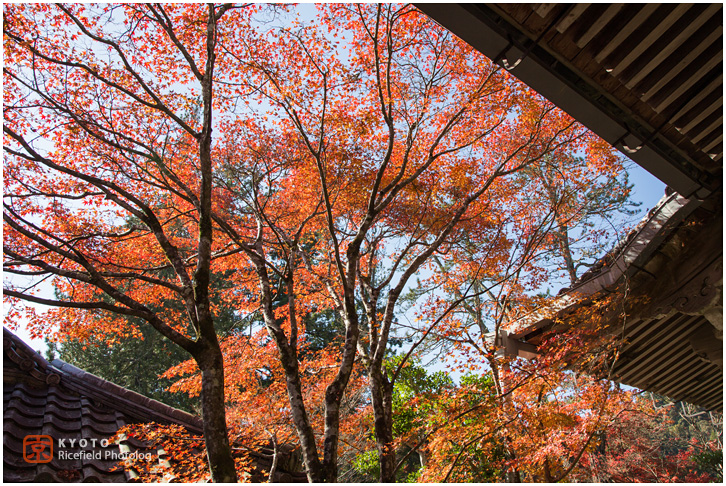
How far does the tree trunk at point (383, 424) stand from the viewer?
564cm

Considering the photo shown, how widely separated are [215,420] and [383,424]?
9.04 ft

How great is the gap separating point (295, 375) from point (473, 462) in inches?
283

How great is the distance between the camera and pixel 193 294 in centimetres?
482

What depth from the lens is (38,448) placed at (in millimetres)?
4820

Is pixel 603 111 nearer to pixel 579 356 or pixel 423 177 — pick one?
pixel 579 356

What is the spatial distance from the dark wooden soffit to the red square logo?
632 cm

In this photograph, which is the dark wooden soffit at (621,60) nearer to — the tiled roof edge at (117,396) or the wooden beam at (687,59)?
the wooden beam at (687,59)

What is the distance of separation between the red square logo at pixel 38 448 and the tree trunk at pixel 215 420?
7.37ft

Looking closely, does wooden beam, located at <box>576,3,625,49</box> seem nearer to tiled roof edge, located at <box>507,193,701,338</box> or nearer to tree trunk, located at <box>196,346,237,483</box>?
tiled roof edge, located at <box>507,193,701,338</box>

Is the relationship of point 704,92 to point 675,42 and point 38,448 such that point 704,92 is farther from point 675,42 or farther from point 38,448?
point 38,448

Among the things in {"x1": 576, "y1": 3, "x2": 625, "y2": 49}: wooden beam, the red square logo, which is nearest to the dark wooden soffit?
{"x1": 576, "y1": 3, "x2": 625, "y2": 49}: wooden beam

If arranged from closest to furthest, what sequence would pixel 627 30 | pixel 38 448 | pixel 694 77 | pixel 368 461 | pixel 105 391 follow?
1. pixel 627 30
2. pixel 694 77
3. pixel 38 448
4. pixel 105 391
5. pixel 368 461

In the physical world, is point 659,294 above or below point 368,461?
above

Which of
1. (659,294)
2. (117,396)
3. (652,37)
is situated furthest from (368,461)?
(652,37)
